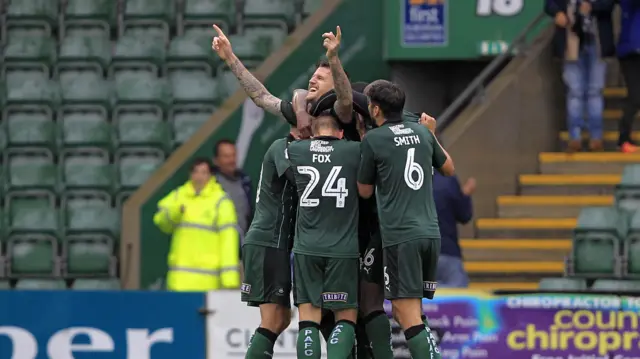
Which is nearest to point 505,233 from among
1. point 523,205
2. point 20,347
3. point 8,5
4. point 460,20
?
point 523,205

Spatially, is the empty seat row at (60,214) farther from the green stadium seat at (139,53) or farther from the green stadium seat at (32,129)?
the green stadium seat at (139,53)

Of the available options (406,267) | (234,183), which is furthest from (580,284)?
(406,267)

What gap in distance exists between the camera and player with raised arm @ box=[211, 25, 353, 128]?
960 centimetres

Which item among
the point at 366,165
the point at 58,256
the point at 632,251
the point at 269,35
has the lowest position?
the point at 58,256

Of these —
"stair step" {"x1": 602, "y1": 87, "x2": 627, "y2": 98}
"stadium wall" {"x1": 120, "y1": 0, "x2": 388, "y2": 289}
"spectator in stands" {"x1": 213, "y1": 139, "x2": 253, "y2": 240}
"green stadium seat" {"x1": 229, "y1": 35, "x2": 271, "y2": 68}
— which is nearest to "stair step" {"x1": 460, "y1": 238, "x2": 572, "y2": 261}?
"stair step" {"x1": 602, "y1": 87, "x2": 627, "y2": 98}

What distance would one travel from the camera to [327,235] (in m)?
9.85

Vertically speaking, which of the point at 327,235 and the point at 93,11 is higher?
the point at 93,11

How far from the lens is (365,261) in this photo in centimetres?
1009

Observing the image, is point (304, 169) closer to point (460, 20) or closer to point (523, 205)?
point (523, 205)

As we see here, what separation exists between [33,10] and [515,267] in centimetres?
610

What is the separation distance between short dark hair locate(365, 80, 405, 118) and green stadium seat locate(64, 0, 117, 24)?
813 cm

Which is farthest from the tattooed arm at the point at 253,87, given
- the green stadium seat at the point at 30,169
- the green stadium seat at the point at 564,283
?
the green stadium seat at the point at 30,169

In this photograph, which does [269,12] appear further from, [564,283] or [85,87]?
[564,283]

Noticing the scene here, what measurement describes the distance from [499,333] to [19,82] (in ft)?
22.4
